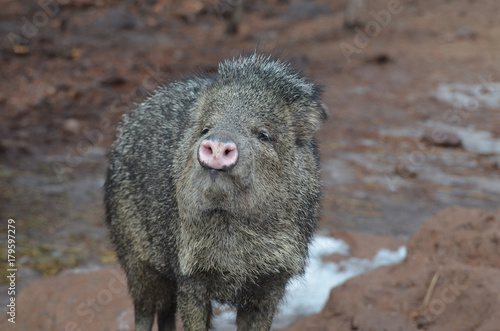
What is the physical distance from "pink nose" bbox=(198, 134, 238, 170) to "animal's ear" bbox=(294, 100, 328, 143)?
66 centimetres

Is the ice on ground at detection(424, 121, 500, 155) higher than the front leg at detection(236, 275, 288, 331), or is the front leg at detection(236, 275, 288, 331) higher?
the front leg at detection(236, 275, 288, 331)

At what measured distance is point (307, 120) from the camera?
2965mm

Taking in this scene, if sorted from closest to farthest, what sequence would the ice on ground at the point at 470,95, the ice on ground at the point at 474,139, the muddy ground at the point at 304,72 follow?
the muddy ground at the point at 304,72 → the ice on ground at the point at 474,139 → the ice on ground at the point at 470,95

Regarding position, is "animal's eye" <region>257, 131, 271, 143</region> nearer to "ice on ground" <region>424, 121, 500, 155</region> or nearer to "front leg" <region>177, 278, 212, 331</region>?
"front leg" <region>177, 278, 212, 331</region>

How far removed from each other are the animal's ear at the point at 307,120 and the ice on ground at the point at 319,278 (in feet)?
5.13

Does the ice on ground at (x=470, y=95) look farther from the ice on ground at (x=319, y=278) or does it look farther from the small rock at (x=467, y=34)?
the ice on ground at (x=319, y=278)

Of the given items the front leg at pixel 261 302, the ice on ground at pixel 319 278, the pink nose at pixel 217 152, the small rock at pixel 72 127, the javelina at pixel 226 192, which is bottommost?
the small rock at pixel 72 127

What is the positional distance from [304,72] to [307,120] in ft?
6.27

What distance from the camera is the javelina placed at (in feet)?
8.36

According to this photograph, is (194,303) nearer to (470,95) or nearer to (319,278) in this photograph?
(319,278)

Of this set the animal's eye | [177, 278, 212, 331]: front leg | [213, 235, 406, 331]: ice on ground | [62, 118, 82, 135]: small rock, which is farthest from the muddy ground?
[177, 278, 212, 331]: front leg

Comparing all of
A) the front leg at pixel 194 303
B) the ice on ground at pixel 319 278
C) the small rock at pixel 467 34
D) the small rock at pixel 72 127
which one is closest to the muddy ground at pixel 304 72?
the small rock at pixel 72 127

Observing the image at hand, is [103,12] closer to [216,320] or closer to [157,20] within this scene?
[157,20]

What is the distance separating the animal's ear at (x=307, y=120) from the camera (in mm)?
2932
